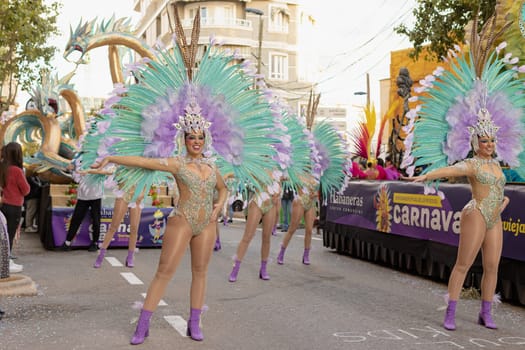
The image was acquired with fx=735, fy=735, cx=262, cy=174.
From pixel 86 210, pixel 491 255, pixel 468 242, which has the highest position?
pixel 86 210

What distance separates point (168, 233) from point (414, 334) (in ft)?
8.08

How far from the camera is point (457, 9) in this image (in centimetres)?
1844

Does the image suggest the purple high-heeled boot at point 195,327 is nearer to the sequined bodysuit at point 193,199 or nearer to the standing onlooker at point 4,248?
the sequined bodysuit at point 193,199

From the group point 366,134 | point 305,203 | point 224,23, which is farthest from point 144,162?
point 224,23

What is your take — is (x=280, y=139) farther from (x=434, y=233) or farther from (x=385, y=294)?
(x=434, y=233)

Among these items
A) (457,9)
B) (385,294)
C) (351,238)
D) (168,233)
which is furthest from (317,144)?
(457,9)

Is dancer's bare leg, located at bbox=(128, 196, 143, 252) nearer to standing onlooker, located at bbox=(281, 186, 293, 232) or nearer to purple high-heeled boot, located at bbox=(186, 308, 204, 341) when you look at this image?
purple high-heeled boot, located at bbox=(186, 308, 204, 341)

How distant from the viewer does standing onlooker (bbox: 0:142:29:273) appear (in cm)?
984

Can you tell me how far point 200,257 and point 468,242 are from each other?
2620 mm

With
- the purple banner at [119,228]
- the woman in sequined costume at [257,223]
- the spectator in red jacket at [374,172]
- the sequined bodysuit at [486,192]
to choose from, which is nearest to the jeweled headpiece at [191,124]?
the sequined bodysuit at [486,192]

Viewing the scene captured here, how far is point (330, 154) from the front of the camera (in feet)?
39.0

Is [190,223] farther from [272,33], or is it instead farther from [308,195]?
[272,33]

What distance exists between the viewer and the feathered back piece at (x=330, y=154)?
1179 centimetres

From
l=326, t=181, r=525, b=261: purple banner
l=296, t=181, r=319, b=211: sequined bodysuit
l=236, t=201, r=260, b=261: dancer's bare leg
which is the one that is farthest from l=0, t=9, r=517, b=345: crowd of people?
l=296, t=181, r=319, b=211: sequined bodysuit
